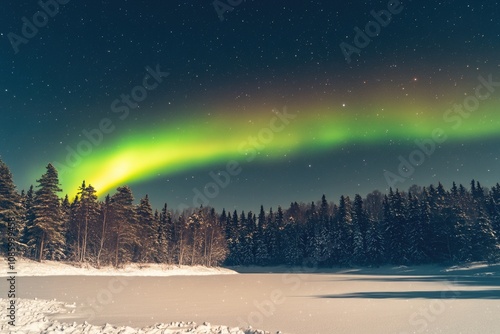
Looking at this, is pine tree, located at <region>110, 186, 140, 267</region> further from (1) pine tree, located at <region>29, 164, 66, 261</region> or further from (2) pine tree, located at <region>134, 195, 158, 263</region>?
(1) pine tree, located at <region>29, 164, 66, 261</region>

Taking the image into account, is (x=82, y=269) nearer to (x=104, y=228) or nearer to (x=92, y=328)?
(x=104, y=228)

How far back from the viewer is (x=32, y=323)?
1155 cm

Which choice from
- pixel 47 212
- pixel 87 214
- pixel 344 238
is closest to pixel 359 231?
pixel 344 238

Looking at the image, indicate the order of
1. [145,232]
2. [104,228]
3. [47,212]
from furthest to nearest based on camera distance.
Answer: [145,232]
[104,228]
[47,212]

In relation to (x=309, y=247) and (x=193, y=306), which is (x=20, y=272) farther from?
(x=309, y=247)

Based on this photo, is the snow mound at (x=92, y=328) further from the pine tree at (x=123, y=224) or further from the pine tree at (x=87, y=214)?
the pine tree at (x=87, y=214)

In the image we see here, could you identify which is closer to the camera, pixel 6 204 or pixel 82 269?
pixel 82 269

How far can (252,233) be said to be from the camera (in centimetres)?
10694

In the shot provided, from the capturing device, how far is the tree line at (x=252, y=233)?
5244 cm

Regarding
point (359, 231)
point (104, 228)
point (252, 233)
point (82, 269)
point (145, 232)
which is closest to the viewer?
point (82, 269)

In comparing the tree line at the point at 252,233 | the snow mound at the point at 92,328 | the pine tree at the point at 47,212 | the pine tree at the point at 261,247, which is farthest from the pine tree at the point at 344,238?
the snow mound at the point at 92,328

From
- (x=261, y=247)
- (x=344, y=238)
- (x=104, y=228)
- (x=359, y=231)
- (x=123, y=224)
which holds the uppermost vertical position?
(x=123, y=224)

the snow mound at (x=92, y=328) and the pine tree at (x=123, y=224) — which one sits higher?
the pine tree at (x=123, y=224)

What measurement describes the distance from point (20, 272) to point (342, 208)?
74.3m
